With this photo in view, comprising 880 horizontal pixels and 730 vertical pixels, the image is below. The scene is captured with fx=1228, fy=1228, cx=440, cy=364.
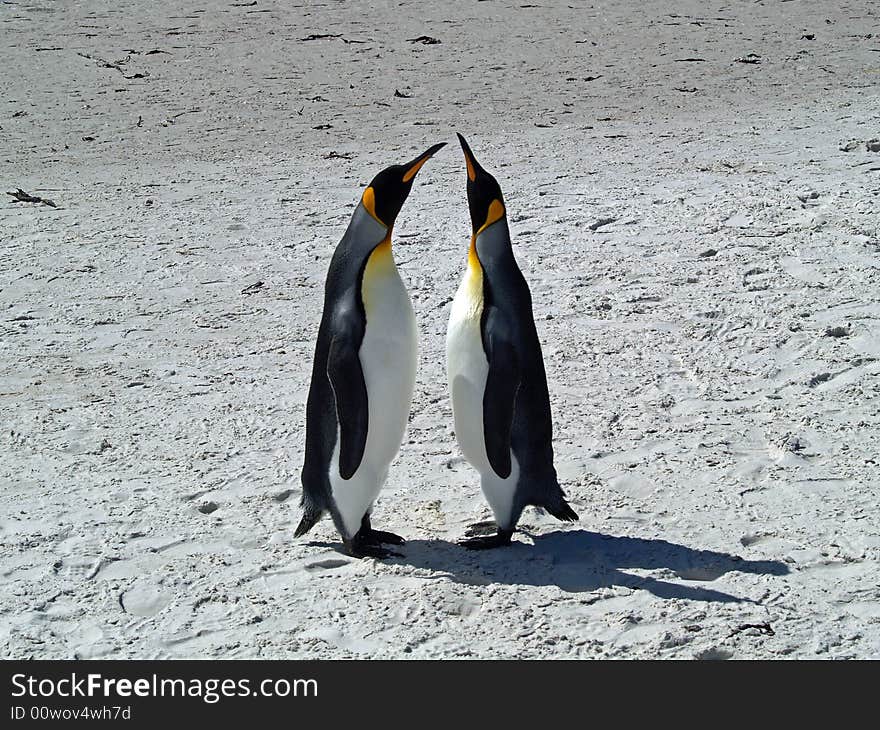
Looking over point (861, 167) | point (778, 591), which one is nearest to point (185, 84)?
point (861, 167)

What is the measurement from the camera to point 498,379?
353 cm

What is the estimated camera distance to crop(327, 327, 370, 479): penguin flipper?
3.52 m

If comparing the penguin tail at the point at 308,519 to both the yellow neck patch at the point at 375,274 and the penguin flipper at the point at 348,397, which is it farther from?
the yellow neck patch at the point at 375,274

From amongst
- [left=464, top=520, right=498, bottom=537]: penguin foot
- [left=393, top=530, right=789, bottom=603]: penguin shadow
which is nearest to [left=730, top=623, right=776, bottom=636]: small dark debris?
[left=393, top=530, right=789, bottom=603]: penguin shadow

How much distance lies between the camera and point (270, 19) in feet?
40.9

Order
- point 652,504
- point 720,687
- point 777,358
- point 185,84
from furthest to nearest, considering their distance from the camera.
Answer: point 185,84, point 777,358, point 652,504, point 720,687

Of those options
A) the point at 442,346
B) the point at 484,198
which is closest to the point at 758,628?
the point at 484,198

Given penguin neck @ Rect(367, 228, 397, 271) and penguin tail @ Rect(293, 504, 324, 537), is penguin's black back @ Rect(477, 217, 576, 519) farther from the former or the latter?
penguin tail @ Rect(293, 504, 324, 537)

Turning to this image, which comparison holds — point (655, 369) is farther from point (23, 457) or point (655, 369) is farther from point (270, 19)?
point (270, 19)

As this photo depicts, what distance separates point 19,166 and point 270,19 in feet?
16.1

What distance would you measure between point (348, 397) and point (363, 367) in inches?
4.1

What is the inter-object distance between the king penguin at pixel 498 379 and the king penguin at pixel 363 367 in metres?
0.17

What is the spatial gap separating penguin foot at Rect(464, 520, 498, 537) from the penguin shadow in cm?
8

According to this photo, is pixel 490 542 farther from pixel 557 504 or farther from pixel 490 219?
pixel 490 219
